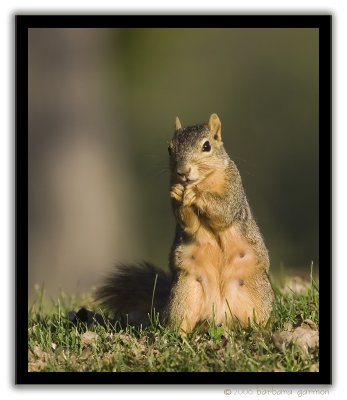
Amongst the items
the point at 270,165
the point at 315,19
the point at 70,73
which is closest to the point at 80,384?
the point at 315,19

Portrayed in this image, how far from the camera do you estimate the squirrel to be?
464 centimetres

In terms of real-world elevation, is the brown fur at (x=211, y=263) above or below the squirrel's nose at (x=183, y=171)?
below

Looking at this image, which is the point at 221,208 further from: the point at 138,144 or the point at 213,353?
the point at 138,144

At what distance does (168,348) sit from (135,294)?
0.92 metres

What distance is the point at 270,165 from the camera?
1522cm

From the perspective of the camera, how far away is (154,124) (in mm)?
16938

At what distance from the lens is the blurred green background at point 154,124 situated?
35.2 ft

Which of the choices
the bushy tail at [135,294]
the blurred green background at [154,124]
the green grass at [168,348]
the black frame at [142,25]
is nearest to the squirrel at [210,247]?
the green grass at [168,348]

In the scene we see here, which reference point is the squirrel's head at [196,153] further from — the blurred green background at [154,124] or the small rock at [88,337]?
the blurred green background at [154,124]

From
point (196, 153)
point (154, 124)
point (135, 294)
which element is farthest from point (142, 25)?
point (154, 124)

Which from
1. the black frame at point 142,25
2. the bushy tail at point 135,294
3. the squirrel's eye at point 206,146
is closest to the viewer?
the black frame at point 142,25

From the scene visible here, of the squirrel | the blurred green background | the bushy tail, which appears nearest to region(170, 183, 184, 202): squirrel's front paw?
the squirrel

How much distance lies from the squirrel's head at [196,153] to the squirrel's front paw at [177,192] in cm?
4

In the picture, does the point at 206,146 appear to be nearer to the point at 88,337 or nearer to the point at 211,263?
the point at 211,263
